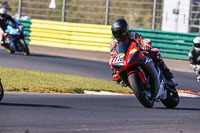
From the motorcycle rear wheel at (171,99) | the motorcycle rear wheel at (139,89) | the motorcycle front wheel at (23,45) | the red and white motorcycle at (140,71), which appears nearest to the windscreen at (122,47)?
the red and white motorcycle at (140,71)

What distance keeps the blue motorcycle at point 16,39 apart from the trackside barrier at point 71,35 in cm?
397

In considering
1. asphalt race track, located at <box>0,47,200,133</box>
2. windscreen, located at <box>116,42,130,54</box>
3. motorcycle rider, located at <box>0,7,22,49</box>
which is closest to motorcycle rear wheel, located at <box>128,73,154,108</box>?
asphalt race track, located at <box>0,47,200,133</box>

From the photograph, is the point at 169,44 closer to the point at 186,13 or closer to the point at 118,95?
the point at 186,13

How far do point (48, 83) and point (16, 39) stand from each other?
803cm

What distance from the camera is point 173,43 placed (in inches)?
846

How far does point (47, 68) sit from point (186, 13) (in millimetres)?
7769

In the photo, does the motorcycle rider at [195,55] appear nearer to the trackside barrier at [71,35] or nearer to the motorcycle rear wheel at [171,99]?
the motorcycle rear wheel at [171,99]

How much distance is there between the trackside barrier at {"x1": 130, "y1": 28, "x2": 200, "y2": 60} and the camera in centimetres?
2128

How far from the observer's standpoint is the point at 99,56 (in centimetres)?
2189

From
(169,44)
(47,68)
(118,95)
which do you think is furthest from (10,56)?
(118,95)

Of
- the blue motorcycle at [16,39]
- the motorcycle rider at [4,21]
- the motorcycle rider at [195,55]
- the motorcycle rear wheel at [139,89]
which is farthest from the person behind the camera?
the blue motorcycle at [16,39]

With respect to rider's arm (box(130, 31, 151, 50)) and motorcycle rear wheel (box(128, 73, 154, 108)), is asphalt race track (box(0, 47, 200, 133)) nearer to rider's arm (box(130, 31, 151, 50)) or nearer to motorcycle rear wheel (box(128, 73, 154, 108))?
motorcycle rear wheel (box(128, 73, 154, 108))

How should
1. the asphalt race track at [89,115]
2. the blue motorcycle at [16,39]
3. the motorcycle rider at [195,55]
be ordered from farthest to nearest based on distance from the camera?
the blue motorcycle at [16,39]
the motorcycle rider at [195,55]
the asphalt race track at [89,115]

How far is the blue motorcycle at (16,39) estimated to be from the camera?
65.2ft
